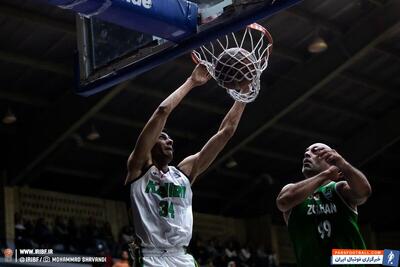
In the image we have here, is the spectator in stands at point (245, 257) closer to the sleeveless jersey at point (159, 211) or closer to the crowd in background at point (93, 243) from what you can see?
the crowd in background at point (93, 243)

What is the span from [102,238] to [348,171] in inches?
581

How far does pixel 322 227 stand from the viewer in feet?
16.4

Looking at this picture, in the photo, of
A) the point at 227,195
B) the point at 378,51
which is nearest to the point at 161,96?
the point at 378,51

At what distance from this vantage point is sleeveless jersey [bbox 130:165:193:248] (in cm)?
503

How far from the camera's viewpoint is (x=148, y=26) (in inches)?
224

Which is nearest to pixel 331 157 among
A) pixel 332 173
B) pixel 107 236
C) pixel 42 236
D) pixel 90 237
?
pixel 332 173

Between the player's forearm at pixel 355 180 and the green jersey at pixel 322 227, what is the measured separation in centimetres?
17

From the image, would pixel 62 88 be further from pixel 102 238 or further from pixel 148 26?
pixel 148 26

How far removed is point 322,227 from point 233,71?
4.75 ft

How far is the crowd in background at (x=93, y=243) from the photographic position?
17.5 meters

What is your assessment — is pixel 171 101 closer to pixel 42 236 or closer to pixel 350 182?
pixel 350 182

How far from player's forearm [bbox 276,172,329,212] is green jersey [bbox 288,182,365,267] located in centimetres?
11

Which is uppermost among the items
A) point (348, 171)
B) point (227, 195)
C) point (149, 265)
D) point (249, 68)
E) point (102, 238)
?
point (227, 195)

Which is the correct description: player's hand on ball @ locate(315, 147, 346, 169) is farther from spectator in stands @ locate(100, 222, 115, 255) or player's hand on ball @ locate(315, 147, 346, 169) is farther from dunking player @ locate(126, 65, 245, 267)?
spectator in stands @ locate(100, 222, 115, 255)
